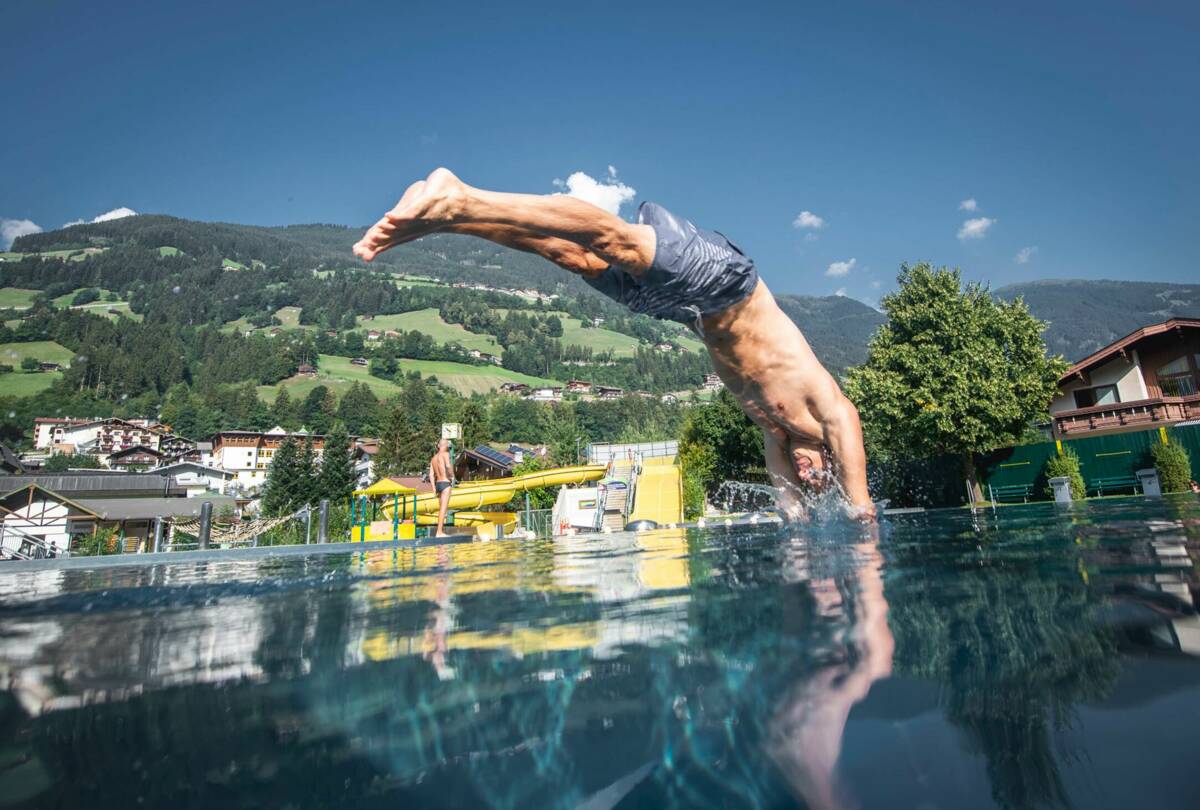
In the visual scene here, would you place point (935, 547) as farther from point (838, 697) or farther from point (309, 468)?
point (309, 468)

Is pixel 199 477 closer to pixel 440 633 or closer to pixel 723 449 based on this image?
pixel 723 449

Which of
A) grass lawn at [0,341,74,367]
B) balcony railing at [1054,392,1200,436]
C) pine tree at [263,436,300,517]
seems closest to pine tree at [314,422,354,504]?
pine tree at [263,436,300,517]

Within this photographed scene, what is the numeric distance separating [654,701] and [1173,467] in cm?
2426

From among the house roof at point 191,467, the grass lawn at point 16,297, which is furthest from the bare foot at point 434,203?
the grass lawn at point 16,297

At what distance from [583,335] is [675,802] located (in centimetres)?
18564

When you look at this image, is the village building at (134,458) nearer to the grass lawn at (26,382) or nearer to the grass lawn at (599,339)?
the grass lawn at (26,382)

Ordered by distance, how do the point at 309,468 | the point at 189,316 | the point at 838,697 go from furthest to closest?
1. the point at 189,316
2. the point at 309,468
3. the point at 838,697

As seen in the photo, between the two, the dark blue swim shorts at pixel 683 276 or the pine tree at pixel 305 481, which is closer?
the dark blue swim shorts at pixel 683 276

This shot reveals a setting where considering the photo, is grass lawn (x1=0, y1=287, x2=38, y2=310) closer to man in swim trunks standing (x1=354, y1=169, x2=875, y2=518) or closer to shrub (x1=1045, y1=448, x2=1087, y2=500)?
shrub (x1=1045, y1=448, x2=1087, y2=500)

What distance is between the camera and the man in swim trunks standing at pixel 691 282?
2.71 metres

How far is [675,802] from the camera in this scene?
877 mm

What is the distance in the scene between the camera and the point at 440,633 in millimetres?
1712

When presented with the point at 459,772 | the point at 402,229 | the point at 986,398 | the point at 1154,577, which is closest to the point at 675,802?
the point at 459,772

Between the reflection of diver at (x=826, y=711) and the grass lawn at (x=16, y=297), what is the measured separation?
197337 mm
